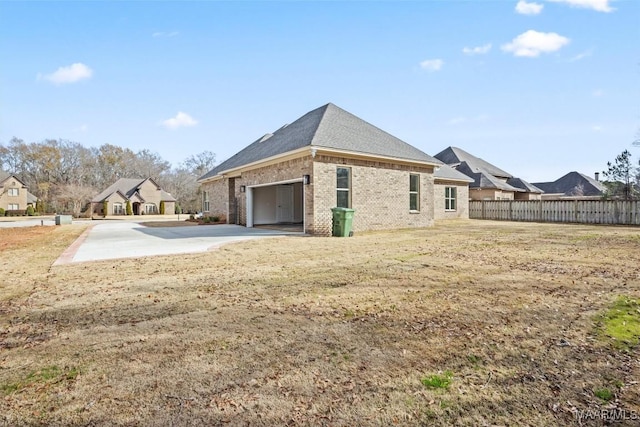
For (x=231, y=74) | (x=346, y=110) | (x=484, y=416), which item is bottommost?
(x=484, y=416)

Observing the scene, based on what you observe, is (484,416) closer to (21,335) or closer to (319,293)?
(319,293)

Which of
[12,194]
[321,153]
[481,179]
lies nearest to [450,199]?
[481,179]

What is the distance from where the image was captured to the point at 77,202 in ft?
144

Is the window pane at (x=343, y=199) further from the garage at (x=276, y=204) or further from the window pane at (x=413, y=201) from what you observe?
the garage at (x=276, y=204)

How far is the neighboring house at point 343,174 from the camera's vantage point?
42.9 ft

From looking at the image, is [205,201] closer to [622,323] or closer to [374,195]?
[374,195]

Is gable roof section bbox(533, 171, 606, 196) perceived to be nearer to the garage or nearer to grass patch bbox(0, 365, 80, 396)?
the garage

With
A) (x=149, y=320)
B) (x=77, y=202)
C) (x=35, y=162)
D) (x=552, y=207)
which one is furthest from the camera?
(x=35, y=162)

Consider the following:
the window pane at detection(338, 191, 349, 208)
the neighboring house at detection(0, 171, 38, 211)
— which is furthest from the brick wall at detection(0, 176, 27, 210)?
the window pane at detection(338, 191, 349, 208)

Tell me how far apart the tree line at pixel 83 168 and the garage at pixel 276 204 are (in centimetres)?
3381

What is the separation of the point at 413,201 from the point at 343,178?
183 inches

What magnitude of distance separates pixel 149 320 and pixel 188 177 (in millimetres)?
61475

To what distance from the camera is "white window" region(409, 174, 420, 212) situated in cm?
1644

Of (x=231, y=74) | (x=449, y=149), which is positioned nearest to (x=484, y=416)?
(x=231, y=74)
